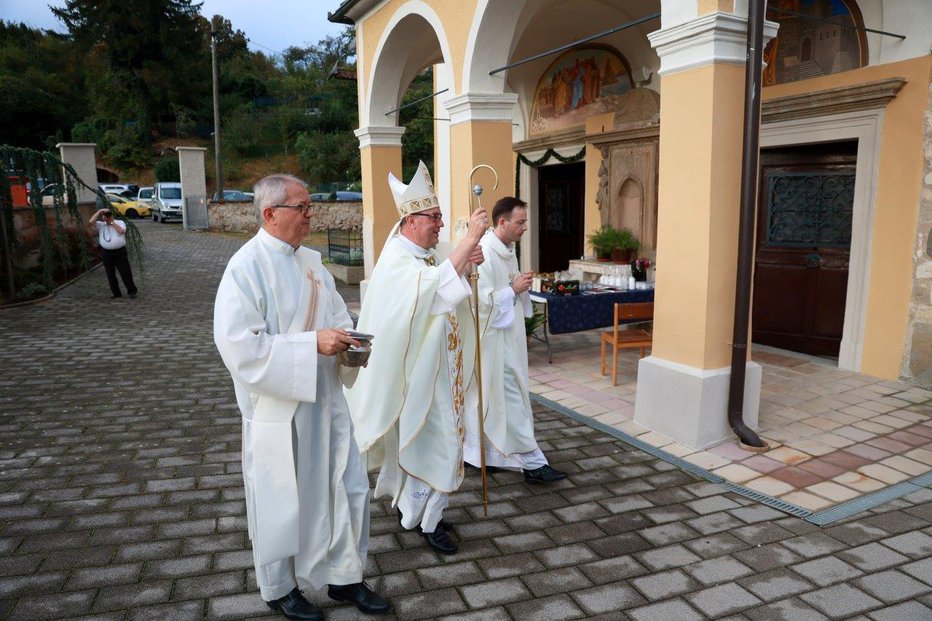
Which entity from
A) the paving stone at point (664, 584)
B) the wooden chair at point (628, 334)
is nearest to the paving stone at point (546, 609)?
the paving stone at point (664, 584)

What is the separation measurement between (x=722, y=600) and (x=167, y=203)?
2973 centimetres

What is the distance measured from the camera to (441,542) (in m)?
3.31

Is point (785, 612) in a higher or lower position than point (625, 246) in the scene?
lower

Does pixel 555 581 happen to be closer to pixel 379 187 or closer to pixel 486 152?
pixel 486 152

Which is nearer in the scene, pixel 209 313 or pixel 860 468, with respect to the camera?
pixel 860 468

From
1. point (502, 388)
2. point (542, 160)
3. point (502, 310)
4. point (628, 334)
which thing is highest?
point (542, 160)

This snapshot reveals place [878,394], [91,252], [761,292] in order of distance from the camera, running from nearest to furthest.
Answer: [878,394]
[761,292]
[91,252]

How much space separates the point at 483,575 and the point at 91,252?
15.5 metres

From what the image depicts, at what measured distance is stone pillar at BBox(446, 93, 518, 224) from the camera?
703 centimetres

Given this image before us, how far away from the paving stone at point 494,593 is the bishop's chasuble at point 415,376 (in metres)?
0.44

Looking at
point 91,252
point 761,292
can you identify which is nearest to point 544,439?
point 761,292

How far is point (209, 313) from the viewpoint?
34.3ft

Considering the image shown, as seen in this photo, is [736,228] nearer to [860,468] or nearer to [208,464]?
[860,468]

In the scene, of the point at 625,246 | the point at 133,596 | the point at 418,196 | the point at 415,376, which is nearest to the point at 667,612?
the point at 415,376
